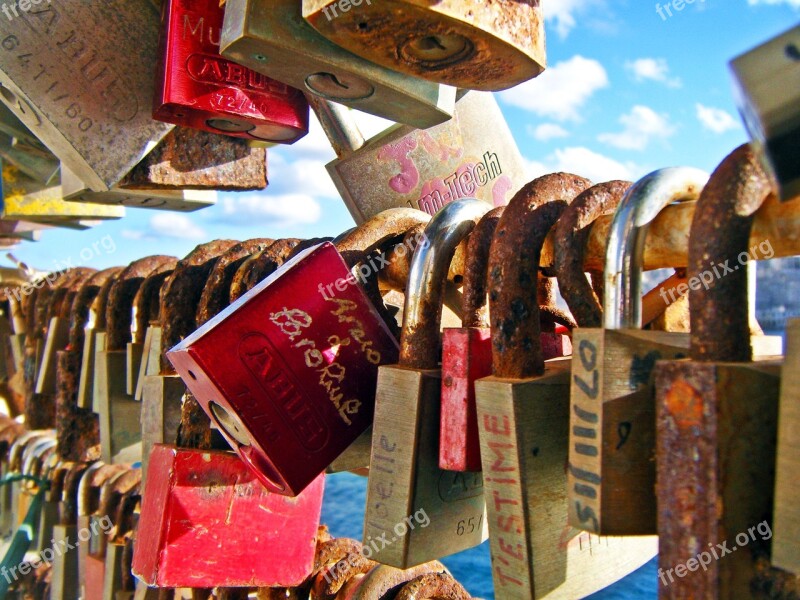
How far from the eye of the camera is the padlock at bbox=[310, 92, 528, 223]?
3.96ft

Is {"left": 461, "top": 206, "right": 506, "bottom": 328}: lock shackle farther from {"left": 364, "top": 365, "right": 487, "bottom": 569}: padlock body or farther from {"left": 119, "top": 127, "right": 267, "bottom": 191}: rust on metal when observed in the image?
{"left": 119, "top": 127, "right": 267, "bottom": 191}: rust on metal

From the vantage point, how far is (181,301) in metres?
1.07

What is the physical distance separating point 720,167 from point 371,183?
78cm

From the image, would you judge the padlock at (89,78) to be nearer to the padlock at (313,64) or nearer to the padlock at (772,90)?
the padlock at (313,64)

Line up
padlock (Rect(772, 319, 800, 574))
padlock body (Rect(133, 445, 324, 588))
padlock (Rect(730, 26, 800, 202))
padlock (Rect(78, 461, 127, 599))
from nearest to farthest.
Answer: padlock (Rect(730, 26, 800, 202)) → padlock (Rect(772, 319, 800, 574)) → padlock body (Rect(133, 445, 324, 588)) → padlock (Rect(78, 461, 127, 599))

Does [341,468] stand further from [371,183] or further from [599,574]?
[371,183]

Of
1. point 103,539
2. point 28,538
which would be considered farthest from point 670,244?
point 28,538

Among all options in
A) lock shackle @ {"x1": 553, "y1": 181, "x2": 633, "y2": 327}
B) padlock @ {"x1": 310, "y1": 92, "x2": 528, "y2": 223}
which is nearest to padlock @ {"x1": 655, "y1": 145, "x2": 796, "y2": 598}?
lock shackle @ {"x1": 553, "y1": 181, "x2": 633, "y2": 327}

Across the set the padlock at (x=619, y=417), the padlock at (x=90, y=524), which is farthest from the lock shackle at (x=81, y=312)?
the padlock at (x=619, y=417)

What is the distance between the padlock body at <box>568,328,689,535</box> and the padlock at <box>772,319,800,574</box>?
0.09 meters

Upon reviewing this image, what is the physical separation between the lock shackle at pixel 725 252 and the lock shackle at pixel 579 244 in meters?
0.11

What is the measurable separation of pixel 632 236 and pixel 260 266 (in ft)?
1.77

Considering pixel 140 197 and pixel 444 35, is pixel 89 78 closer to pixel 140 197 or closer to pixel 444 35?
pixel 140 197

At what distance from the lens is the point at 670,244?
0.55 m
